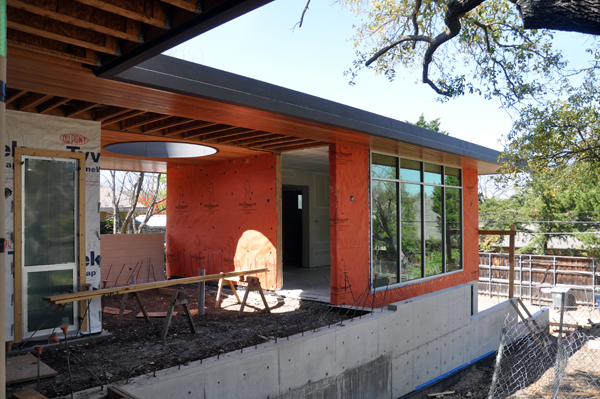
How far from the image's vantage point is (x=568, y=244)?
926 inches

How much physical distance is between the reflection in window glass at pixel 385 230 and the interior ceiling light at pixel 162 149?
353cm

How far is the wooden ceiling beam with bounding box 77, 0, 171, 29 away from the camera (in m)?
3.10

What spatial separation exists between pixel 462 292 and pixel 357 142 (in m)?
3.82

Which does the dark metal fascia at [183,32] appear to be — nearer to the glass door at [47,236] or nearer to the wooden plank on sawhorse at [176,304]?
the glass door at [47,236]

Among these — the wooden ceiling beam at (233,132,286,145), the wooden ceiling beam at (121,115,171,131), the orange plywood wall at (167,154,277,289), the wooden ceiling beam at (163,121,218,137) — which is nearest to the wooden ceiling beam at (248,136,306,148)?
the wooden ceiling beam at (233,132,286,145)

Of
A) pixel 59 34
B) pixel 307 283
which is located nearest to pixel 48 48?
pixel 59 34

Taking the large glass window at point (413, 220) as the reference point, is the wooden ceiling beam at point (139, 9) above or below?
above

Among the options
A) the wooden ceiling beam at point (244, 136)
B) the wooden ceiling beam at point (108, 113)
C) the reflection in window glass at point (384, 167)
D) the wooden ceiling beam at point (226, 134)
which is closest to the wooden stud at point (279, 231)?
the wooden ceiling beam at point (244, 136)

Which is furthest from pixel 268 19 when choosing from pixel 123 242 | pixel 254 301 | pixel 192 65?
pixel 192 65

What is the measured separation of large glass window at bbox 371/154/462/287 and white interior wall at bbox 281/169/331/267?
399cm

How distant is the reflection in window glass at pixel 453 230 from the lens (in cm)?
1108

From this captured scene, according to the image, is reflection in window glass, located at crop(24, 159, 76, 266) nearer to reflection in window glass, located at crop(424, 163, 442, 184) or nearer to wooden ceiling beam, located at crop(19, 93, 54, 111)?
wooden ceiling beam, located at crop(19, 93, 54, 111)

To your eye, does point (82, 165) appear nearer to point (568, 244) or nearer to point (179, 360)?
point (179, 360)

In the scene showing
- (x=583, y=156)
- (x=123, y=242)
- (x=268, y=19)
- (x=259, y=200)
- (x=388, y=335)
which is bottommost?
(x=388, y=335)
